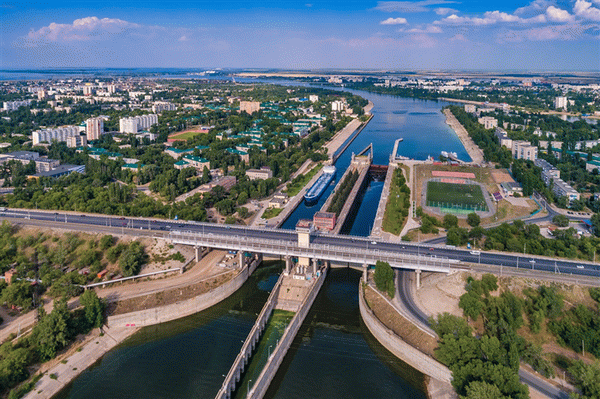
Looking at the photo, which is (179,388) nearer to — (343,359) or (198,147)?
(343,359)


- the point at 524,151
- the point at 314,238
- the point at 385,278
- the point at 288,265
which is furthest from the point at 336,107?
the point at 385,278

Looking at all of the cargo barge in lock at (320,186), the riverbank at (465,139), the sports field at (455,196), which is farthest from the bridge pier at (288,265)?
the riverbank at (465,139)

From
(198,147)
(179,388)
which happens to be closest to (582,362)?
(179,388)

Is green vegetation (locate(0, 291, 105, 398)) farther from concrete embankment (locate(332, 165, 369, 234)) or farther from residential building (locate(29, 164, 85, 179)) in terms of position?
residential building (locate(29, 164, 85, 179))

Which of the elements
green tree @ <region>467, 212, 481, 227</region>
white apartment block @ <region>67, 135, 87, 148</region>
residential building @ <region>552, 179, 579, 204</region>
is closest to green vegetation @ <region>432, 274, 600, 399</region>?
green tree @ <region>467, 212, 481, 227</region>

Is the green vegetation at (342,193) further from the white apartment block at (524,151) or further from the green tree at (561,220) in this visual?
the white apartment block at (524,151)
